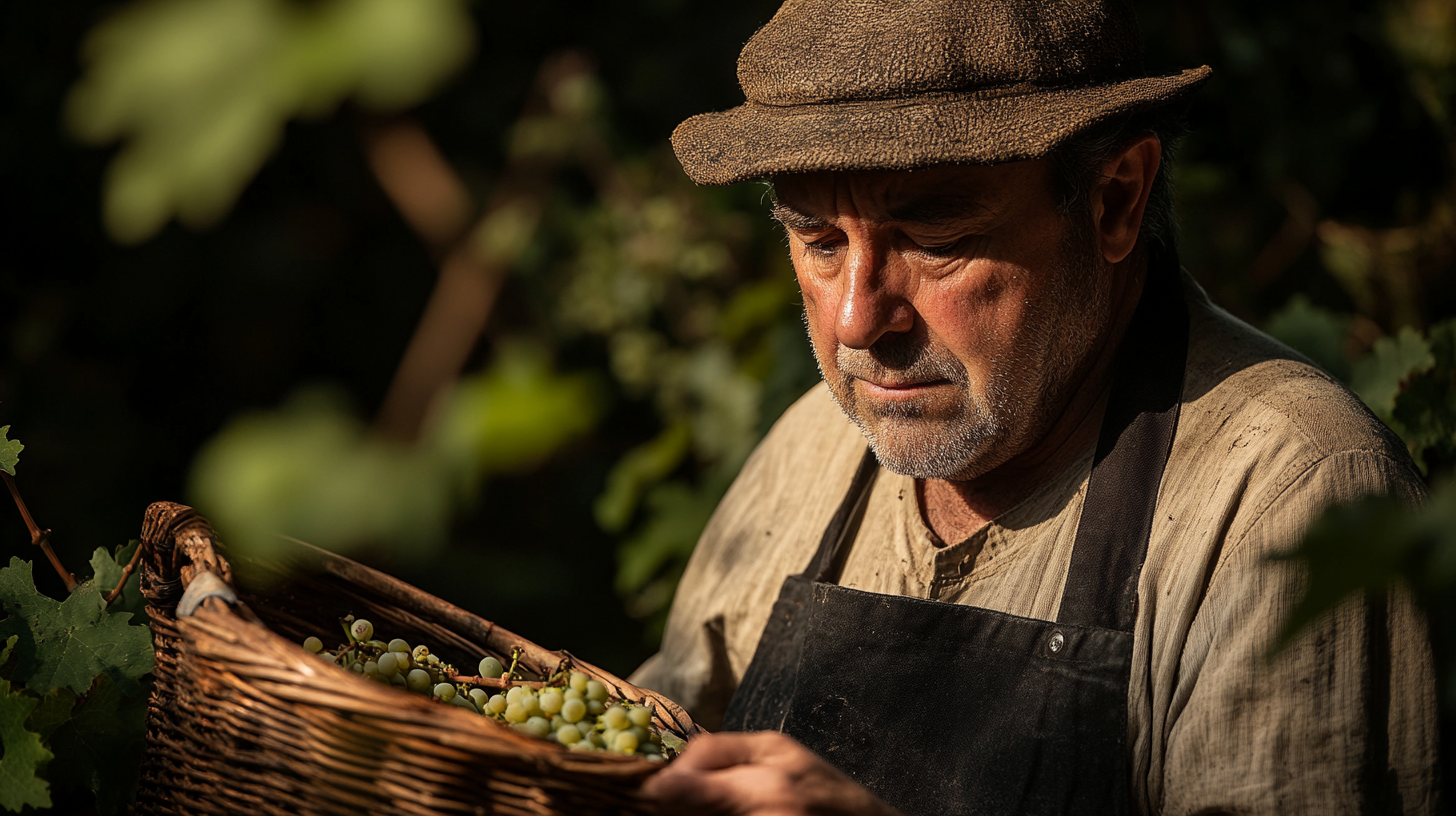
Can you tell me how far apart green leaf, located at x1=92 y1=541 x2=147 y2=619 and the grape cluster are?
341 millimetres

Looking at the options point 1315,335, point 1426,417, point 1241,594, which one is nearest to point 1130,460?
point 1241,594

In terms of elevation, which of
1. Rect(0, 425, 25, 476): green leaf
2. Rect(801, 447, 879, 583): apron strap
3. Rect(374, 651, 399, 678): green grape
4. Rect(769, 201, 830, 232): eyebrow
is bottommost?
Rect(801, 447, 879, 583): apron strap

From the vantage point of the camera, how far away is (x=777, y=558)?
2.17 m

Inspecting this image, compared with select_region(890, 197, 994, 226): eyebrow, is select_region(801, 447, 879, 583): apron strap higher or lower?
lower

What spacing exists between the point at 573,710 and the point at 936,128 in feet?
2.88

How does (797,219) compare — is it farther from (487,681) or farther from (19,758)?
(19,758)

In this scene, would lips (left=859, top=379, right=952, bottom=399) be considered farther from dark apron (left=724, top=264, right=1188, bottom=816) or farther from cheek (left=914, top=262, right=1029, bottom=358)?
dark apron (left=724, top=264, right=1188, bottom=816)

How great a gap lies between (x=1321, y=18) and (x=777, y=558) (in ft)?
7.46

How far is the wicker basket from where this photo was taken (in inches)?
43.2

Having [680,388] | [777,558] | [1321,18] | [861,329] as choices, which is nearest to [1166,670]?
[861,329]

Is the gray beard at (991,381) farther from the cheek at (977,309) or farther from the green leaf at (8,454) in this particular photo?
the green leaf at (8,454)

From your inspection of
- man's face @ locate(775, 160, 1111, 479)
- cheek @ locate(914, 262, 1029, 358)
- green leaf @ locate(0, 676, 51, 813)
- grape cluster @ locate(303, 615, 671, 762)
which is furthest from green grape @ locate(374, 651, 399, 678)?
cheek @ locate(914, 262, 1029, 358)

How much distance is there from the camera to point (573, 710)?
1.30 m

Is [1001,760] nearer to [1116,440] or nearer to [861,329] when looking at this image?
[1116,440]
